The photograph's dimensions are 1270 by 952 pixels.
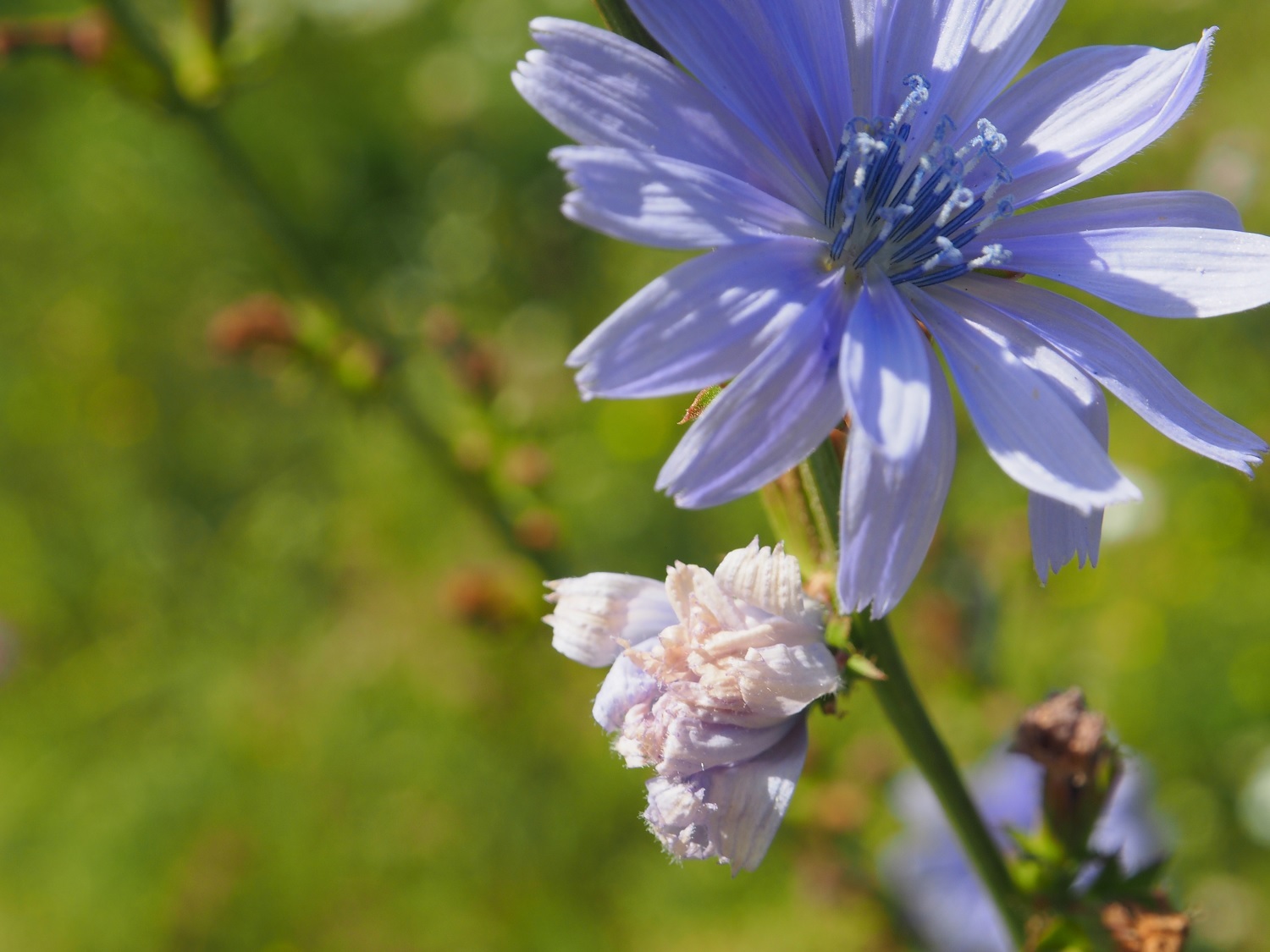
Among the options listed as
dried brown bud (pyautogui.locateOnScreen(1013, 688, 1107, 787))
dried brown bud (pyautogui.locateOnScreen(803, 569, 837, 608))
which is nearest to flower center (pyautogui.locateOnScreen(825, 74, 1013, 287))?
dried brown bud (pyautogui.locateOnScreen(803, 569, 837, 608))

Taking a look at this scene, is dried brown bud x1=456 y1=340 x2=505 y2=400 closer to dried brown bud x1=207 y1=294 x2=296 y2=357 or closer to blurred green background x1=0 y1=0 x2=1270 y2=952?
blurred green background x1=0 y1=0 x2=1270 y2=952

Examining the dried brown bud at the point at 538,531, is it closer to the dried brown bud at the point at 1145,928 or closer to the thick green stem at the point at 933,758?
the thick green stem at the point at 933,758

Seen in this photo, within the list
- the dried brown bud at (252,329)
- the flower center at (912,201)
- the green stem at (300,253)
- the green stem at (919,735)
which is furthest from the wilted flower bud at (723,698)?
the dried brown bud at (252,329)

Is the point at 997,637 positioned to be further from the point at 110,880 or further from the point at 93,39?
the point at 110,880

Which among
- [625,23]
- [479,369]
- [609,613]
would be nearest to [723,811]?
[609,613]

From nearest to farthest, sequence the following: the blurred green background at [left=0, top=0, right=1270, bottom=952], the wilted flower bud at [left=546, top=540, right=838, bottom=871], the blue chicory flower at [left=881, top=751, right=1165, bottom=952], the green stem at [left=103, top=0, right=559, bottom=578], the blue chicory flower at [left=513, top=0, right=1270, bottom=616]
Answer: the blue chicory flower at [left=513, top=0, right=1270, bottom=616], the wilted flower bud at [left=546, top=540, right=838, bottom=871], the green stem at [left=103, top=0, right=559, bottom=578], the blue chicory flower at [left=881, top=751, right=1165, bottom=952], the blurred green background at [left=0, top=0, right=1270, bottom=952]

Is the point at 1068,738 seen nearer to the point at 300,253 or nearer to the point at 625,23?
the point at 625,23
